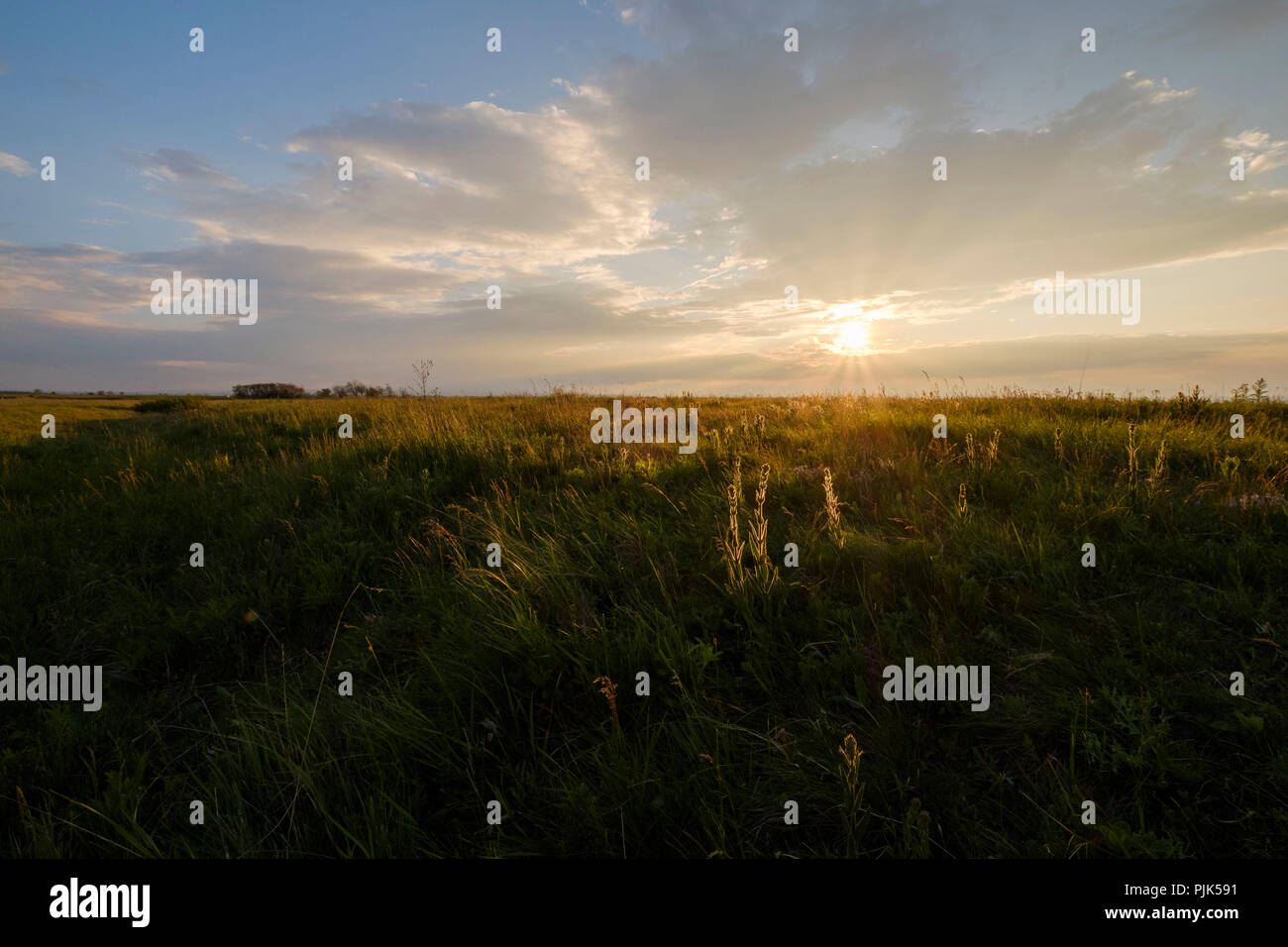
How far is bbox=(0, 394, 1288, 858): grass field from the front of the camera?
2.24 meters

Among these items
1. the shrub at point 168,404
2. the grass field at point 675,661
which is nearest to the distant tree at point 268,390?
the shrub at point 168,404

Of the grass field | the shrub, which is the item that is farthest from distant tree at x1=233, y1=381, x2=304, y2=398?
the grass field

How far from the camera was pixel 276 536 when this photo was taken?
537 centimetres

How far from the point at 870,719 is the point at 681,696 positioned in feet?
2.91

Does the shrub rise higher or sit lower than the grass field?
higher

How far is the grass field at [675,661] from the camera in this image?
224cm

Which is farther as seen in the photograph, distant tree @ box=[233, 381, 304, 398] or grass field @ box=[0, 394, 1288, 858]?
distant tree @ box=[233, 381, 304, 398]

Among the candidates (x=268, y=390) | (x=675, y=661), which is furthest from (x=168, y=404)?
(x=675, y=661)

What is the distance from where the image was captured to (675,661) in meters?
2.97

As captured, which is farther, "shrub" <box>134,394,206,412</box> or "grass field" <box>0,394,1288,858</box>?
"shrub" <box>134,394,206,412</box>

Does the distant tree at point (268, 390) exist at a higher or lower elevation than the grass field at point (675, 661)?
higher

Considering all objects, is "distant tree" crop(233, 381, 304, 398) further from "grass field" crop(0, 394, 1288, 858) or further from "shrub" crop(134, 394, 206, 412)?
"grass field" crop(0, 394, 1288, 858)

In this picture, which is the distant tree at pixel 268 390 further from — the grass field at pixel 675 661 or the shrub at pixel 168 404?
the grass field at pixel 675 661

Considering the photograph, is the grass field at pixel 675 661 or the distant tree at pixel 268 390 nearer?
the grass field at pixel 675 661
